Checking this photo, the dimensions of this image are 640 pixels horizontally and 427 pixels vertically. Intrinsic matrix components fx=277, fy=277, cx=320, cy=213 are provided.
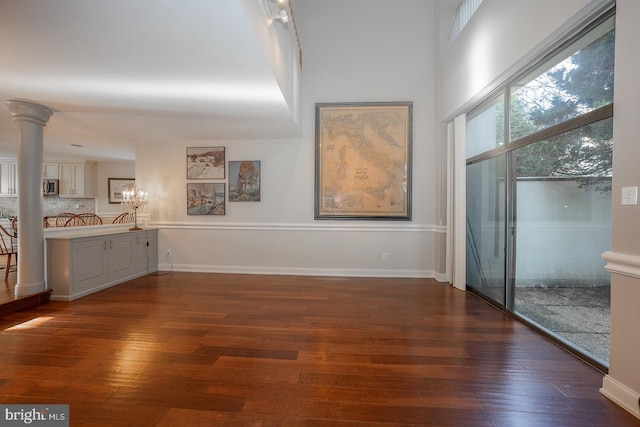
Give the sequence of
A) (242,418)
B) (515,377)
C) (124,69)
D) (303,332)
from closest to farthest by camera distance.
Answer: (242,418), (515,377), (124,69), (303,332)

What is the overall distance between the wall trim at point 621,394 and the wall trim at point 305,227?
2.90 metres

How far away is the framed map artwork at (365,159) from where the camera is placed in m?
4.86

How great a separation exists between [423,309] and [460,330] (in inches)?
23.6

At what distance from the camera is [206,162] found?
5.15m

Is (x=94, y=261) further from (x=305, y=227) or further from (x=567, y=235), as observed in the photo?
(x=567, y=235)

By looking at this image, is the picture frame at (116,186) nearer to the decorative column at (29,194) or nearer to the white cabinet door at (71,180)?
the white cabinet door at (71,180)

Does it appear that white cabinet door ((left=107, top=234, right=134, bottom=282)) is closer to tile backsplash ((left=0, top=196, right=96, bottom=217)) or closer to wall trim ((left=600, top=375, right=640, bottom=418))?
tile backsplash ((left=0, top=196, right=96, bottom=217))

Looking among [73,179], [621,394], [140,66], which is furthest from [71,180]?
[621,394]

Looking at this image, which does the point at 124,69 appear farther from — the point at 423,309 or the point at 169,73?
the point at 423,309

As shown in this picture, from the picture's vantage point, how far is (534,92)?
2.79 metres

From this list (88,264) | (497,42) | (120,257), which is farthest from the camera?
(120,257)

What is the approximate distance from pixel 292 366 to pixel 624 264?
2291 mm

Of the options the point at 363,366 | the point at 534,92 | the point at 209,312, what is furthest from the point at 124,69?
the point at 534,92

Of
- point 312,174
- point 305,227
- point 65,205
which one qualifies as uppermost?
point 312,174
